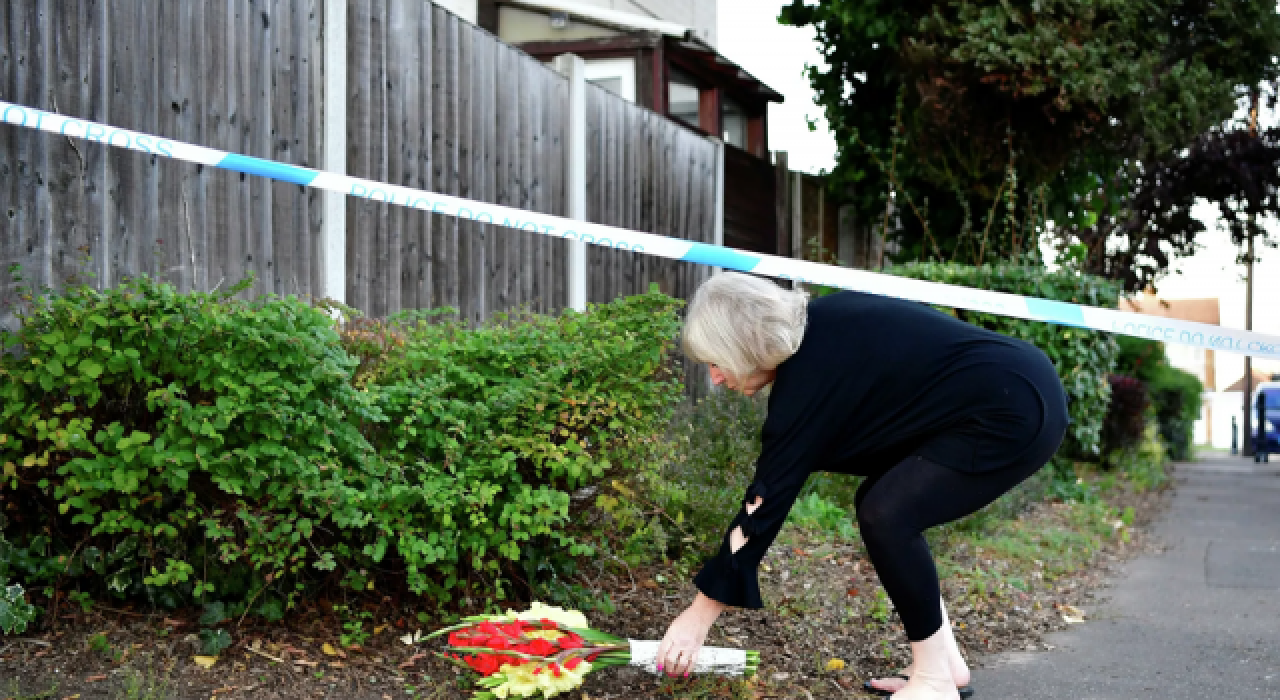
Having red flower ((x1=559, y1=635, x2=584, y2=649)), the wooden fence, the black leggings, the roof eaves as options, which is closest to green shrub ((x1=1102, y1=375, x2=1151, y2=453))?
the roof eaves

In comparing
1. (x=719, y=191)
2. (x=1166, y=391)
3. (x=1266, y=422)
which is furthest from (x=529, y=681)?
(x=1266, y=422)

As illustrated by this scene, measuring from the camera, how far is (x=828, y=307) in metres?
3.32

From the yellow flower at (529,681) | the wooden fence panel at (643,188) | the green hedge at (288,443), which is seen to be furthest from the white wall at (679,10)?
the yellow flower at (529,681)

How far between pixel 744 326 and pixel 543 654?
1.09 metres

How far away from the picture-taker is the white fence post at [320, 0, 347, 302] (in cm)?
559

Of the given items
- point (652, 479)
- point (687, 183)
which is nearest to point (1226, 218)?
point (687, 183)

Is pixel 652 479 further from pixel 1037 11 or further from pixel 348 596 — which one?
pixel 1037 11

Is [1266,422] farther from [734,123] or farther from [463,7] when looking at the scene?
[463,7]

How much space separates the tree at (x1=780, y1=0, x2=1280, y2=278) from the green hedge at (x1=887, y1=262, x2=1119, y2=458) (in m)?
0.68

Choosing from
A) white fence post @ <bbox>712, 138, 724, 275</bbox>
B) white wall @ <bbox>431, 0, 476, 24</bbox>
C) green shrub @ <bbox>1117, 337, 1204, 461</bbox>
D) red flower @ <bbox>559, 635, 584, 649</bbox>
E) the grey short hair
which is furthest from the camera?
green shrub @ <bbox>1117, 337, 1204, 461</bbox>

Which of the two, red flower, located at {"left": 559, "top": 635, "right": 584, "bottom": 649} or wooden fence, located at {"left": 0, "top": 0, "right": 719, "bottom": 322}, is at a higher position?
wooden fence, located at {"left": 0, "top": 0, "right": 719, "bottom": 322}

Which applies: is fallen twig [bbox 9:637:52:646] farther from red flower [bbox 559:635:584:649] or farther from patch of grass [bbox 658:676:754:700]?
patch of grass [bbox 658:676:754:700]

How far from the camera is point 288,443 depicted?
349 cm

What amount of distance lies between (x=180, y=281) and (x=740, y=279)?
258 centimetres
